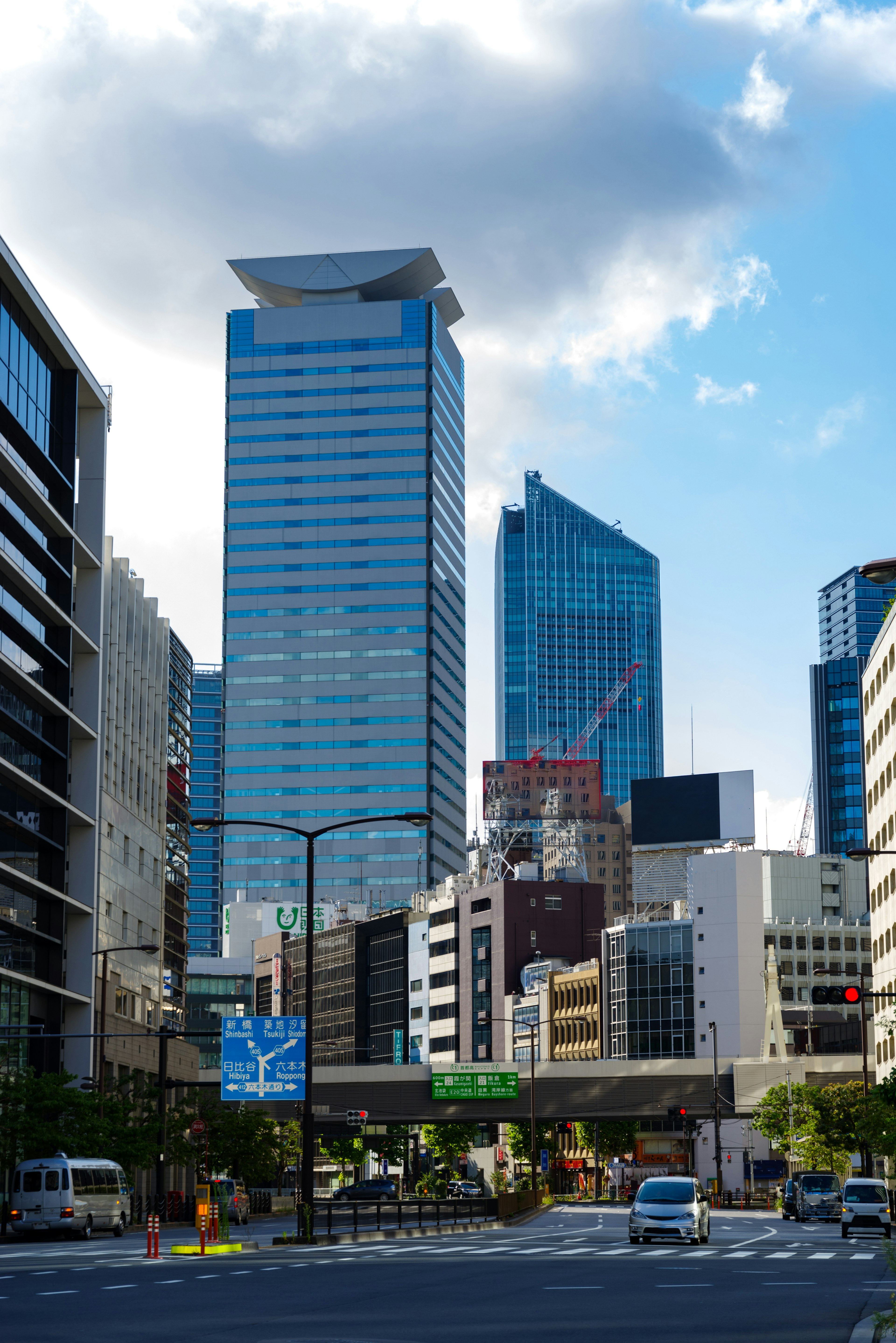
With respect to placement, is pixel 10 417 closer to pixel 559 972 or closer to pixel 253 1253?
pixel 253 1253

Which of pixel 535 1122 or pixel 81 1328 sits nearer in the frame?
pixel 81 1328

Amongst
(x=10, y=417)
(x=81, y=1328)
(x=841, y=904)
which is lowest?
(x=81, y=1328)

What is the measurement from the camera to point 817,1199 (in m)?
82.9

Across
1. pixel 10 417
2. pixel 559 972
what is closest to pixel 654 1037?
pixel 559 972

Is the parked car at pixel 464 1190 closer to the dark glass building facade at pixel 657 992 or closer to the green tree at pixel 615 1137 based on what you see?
the green tree at pixel 615 1137

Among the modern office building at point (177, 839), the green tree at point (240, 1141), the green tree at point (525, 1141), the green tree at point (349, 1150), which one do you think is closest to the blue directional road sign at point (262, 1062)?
the green tree at point (240, 1141)

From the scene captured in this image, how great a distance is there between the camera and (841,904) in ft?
617

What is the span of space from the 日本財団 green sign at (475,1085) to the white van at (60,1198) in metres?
52.1

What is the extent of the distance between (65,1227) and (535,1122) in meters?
56.7

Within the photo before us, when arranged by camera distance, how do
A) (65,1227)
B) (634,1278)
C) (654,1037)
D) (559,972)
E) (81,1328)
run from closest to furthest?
(81,1328) → (634,1278) → (65,1227) → (654,1037) → (559,972)

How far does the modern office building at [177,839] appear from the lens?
15175cm

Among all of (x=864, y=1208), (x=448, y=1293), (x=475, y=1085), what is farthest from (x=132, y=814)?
(x=448, y=1293)

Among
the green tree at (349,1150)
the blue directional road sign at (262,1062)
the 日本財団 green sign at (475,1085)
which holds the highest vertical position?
the blue directional road sign at (262,1062)

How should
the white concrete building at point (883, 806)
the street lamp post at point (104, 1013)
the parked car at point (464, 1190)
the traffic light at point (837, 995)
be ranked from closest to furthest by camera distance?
1. the traffic light at point (837, 995)
2. the street lamp post at point (104, 1013)
3. the parked car at point (464, 1190)
4. the white concrete building at point (883, 806)
